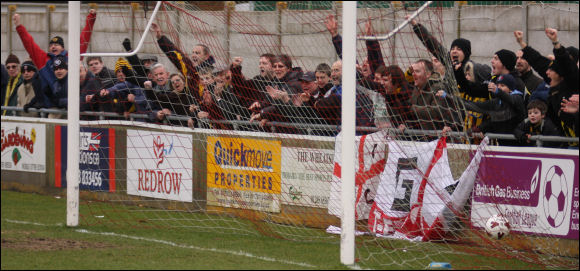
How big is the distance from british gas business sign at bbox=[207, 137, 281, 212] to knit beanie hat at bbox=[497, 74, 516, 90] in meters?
2.53

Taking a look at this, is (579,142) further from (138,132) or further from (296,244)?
(138,132)

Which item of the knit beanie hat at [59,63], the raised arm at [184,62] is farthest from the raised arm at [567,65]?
the knit beanie hat at [59,63]

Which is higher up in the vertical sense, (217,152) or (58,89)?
(58,89)

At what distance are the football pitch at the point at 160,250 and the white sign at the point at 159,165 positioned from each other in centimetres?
132

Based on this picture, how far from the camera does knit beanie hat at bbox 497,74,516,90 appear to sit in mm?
9594

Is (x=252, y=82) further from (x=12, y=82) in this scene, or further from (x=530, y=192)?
(x=12, y=82)

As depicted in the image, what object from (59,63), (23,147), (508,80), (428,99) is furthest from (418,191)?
(23,147)

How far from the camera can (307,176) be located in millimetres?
10344

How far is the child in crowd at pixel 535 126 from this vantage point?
8922 millimetres

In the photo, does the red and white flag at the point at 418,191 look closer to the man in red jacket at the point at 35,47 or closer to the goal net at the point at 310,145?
the goal net at the point at 310,145

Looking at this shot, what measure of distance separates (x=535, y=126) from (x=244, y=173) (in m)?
3.42

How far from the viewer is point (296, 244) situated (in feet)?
30.1

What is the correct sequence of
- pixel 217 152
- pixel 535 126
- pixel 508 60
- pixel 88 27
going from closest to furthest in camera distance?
1. pixel 535 126
2. pixel 508 60
3. pixel 88 27
4. pixel 217 152

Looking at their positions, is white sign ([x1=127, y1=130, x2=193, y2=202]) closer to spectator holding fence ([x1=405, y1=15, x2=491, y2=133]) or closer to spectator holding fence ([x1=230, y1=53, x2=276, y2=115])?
spectator holding fence ([x1=230, y1=53, x2=276, y2=115])
